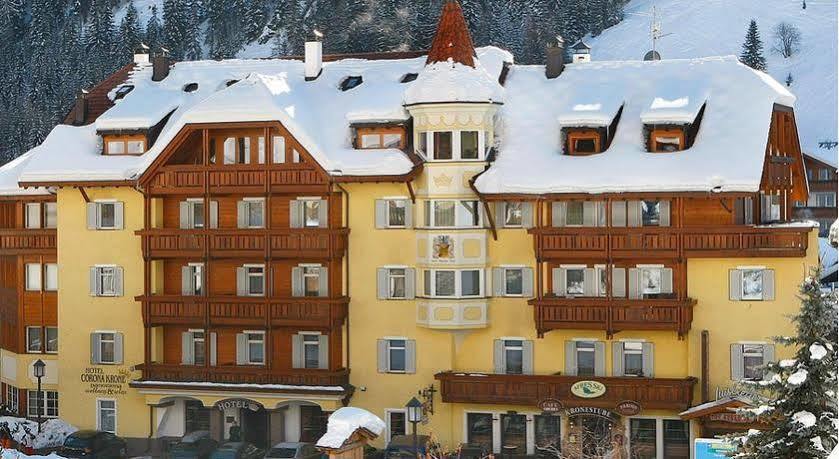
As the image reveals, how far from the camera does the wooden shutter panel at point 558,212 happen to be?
51.4 metres

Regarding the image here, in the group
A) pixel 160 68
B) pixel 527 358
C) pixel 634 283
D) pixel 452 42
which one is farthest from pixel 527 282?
pixel 160 68

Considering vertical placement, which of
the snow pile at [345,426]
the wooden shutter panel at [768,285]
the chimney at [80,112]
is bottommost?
the snow pile at [345,426]

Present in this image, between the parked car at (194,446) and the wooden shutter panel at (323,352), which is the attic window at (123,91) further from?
the parked car at (194,446)

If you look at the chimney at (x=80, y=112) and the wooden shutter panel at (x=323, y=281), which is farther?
the chimney at (x=80, y=112)

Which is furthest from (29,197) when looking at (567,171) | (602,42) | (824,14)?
(824,14)

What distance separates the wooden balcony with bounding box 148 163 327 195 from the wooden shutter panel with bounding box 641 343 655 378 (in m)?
12.2

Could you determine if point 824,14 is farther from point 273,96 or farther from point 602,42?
point 273,96

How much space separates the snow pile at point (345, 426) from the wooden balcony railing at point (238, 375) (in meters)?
30.1

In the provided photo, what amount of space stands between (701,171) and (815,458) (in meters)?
22.3

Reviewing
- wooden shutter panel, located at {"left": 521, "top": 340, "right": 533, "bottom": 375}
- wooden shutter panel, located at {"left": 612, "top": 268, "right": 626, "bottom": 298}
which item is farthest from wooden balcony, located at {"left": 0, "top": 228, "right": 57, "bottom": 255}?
wooden shutter panel, located at {"left": 612, "top": 268, "right": 626, "bottom": 298}

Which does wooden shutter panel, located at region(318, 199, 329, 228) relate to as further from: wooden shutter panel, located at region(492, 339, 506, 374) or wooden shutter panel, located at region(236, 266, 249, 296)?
wooden shutter panel, located at region(492, 339, 506, 374)

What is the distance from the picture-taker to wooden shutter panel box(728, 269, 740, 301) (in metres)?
49.5

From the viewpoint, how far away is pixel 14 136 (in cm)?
15738


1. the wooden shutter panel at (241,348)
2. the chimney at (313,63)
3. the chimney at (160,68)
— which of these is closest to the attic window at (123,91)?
the chimney at (160,68)
